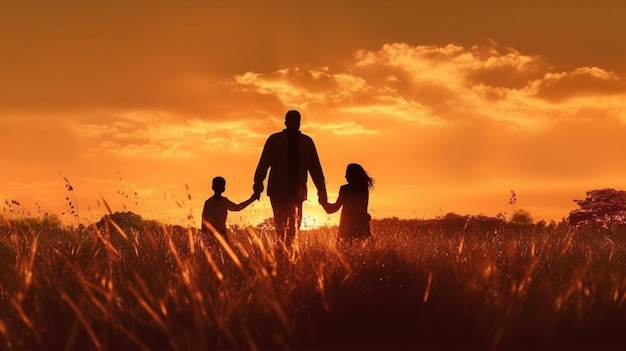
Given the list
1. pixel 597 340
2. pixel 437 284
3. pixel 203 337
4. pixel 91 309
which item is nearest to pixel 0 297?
pixel 91 309

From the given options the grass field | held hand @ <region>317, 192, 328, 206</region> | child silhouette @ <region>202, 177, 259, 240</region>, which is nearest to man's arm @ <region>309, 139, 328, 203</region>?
held hand @ <region>317, 192, 328, 206</region>

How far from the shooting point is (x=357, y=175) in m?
9.98

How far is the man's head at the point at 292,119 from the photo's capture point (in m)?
Result: 9.75

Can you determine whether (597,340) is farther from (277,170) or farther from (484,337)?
(277,170)

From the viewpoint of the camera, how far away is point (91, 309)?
17.3 feet

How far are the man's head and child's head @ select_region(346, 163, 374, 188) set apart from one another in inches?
38.6

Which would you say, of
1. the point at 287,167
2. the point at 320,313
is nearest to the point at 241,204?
the point at 287,167

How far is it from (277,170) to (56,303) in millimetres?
4645

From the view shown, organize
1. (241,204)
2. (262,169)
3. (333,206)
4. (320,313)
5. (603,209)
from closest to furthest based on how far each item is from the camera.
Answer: (320,313), (262,169), (333,206), (241,204), (603,209)

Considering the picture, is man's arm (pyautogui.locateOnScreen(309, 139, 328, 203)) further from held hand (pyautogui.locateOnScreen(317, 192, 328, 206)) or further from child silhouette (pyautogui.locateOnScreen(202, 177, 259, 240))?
child silhouette (pyautogui.locateOnScreen(202, 177, 259, 240))

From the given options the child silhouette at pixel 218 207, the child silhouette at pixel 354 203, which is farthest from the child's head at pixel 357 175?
the child silhouette at pixel 218 207

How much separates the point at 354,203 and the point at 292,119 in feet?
4.96

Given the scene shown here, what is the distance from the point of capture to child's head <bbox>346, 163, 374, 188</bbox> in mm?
9984

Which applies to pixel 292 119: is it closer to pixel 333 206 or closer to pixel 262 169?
pixel 262 169
